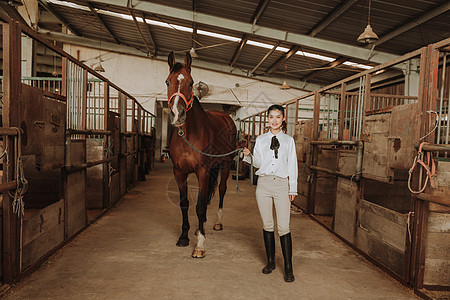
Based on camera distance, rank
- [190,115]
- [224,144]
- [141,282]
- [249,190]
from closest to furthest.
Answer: [141,282]
[190,115]
[224,144]
[249,190]

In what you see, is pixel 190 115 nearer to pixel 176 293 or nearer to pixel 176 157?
pixel 176 157

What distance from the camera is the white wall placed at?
13172mm

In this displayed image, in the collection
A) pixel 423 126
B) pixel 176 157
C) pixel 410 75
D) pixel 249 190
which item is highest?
pixel 410 75

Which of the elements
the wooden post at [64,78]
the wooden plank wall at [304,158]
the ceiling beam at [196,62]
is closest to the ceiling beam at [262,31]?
the wooden plank wall at [304,158]

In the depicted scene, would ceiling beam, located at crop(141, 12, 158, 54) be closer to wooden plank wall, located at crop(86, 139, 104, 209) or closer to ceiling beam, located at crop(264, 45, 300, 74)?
ceiling beam, located at crop(264, 45, 300, 74)

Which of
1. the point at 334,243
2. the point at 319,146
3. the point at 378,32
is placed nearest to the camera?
the point at 334,243

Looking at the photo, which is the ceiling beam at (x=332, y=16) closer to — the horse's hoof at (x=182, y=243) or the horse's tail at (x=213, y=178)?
the horse's tail at (x=213, y=178)

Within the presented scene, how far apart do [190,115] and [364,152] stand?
1.82m

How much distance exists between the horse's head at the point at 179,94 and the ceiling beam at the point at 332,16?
16.4 ft

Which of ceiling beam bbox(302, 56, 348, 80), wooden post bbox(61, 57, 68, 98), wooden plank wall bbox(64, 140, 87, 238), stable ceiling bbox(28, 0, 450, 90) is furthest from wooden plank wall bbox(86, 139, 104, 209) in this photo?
ceiling beam bbox(302, 56, 348, 80)

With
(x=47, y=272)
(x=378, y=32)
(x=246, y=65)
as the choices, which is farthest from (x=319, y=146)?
(x=246, y=65)

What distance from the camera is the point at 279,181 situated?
7.42 ft

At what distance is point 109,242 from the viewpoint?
3.00 m

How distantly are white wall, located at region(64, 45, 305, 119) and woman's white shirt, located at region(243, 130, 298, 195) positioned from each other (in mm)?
11450
